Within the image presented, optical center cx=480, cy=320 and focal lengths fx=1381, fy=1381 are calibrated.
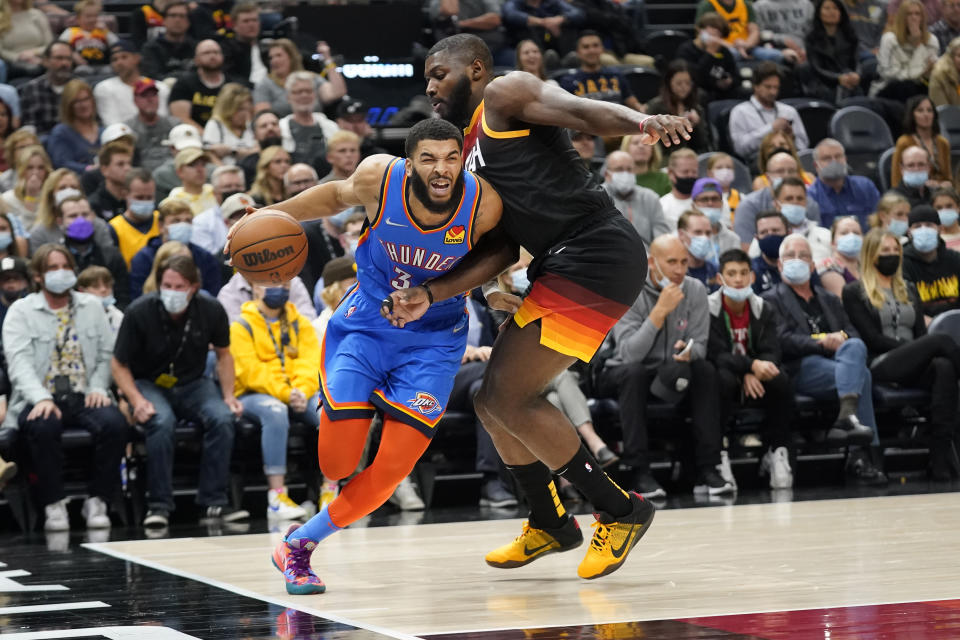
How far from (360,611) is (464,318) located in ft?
3.70

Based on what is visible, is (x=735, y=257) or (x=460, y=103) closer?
(x=460, y=103)

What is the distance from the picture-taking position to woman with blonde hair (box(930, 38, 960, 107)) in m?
12.8

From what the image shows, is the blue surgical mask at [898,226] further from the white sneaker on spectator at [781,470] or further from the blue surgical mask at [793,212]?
the white sneaker on spectator at [781,470]

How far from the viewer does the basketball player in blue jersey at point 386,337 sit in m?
4.49

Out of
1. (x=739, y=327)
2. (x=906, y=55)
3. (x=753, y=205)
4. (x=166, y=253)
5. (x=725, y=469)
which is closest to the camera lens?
(x=166, y=253)

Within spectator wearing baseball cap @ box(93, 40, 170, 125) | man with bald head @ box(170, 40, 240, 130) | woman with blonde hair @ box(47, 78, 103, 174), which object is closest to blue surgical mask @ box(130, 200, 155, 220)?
woman with blonde hair @ box(47, 78, 103, 174)

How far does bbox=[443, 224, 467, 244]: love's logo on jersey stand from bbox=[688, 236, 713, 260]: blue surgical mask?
453cm

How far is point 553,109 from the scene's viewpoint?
14.6ft

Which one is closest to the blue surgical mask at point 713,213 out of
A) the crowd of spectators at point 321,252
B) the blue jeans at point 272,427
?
the crowd of spectators at point 321,252

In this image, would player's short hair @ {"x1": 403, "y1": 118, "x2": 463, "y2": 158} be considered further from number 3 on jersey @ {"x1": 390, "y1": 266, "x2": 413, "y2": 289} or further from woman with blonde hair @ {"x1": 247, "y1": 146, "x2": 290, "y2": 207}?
woman with blonde hair @ {"x1": 247, "y1": 146, "x2": 290, "y2": 207}

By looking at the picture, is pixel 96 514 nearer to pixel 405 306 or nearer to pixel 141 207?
pixel 141 207

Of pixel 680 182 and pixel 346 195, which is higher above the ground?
pixel 346 195

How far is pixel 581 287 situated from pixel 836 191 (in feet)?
22.0

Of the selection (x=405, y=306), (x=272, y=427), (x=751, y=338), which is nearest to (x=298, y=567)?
(x=405, y=306)
